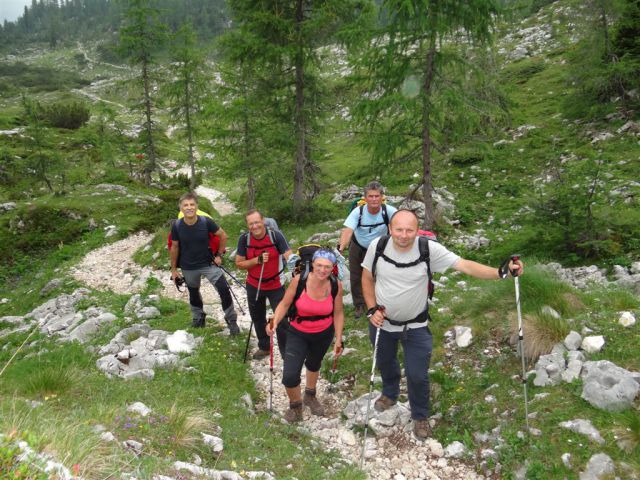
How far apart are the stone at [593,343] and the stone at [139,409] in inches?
215

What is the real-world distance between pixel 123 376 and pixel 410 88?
9946 mm

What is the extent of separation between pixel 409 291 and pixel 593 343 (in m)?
2.60

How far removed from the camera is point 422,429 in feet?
17.4

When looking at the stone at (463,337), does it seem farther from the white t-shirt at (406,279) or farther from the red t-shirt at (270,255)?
the red t-shirt at (270,255)

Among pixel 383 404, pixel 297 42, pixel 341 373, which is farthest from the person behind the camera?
pixel 297 42

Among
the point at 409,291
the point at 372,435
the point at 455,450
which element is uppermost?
the point at 409,291

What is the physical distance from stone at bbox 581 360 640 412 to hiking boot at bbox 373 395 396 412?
7.70 ft

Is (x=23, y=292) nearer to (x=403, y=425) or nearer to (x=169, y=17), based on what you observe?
(x=403, y=425)

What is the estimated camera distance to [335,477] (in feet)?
14.2

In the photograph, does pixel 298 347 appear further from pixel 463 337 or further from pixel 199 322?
pixel 199 322

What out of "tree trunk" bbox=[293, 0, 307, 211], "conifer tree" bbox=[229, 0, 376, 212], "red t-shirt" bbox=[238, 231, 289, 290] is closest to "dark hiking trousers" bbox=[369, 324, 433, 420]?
"red t-shirt" bbox=[238, 231, 289, 290]

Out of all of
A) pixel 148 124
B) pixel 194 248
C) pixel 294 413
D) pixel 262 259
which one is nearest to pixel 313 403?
pixel 294 413

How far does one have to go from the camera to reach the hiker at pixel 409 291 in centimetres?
482

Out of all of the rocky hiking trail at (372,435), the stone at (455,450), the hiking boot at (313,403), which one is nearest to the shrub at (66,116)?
the rocky hiking trail at (372,435)
